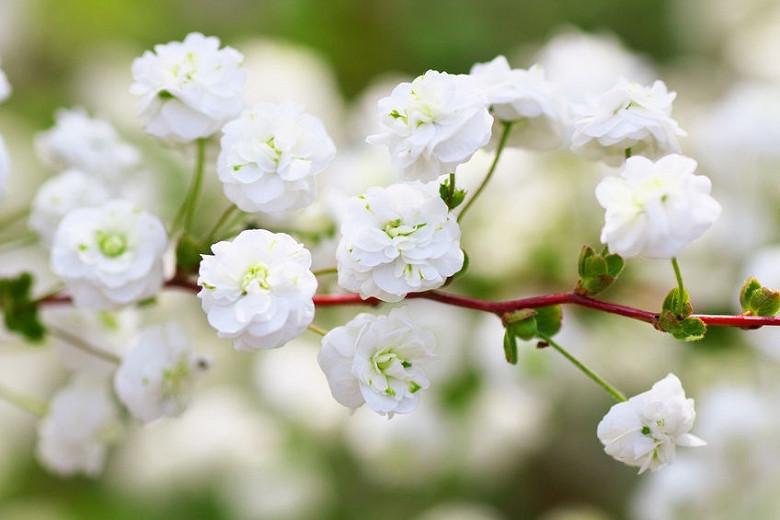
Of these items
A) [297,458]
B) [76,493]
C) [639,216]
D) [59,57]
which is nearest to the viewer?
[639,216]

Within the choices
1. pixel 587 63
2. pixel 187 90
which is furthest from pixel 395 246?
pixel 587 63

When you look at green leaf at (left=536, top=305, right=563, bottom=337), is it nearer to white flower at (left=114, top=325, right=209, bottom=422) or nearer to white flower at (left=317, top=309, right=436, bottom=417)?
white flower at (left=317, top=309, right=436, bottom=417)

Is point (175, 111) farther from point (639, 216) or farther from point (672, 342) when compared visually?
point (672, 342)

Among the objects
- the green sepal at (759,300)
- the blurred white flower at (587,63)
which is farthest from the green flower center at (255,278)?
the blurred white flower at (587,63)

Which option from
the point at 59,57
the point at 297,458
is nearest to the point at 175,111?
the point at 297,458

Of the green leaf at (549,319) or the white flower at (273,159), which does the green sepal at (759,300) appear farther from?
the white flower at (273,159)

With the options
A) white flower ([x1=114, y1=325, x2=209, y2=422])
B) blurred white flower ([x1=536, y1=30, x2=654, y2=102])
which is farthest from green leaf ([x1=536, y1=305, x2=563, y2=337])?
blurred white flower ([x1=536, y1=30, x2=654, y2=102])

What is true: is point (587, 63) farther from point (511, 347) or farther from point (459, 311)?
point (511, 347)
